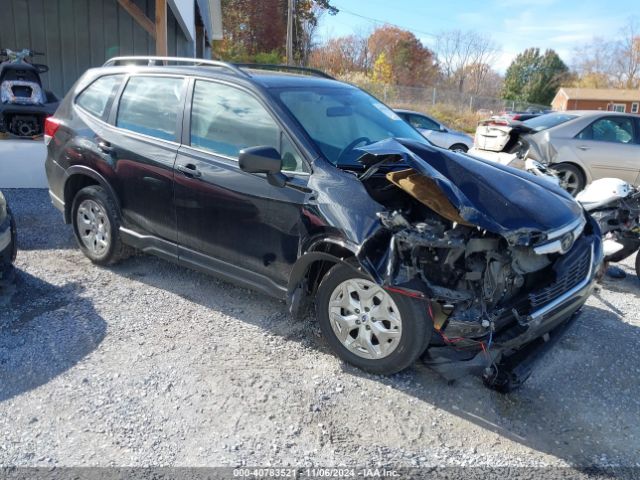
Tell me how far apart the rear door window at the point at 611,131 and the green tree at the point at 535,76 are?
167 feet

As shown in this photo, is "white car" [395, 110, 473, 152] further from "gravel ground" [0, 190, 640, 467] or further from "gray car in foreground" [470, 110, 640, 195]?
"gravel ground" [0, 190, 640, 467]

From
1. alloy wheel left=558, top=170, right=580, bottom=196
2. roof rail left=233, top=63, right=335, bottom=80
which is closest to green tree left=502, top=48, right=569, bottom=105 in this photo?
alloy wheel left=558, top=170, right=580, bottom=196

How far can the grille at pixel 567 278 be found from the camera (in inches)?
125

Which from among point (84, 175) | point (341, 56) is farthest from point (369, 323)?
point (341, 56)

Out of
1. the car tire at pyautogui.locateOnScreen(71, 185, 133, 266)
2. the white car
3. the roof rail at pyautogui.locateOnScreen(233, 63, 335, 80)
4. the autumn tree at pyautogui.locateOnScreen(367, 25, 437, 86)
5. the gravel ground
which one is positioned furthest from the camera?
the autumn tree at pyautogui.locateOnScreen(367, 25, 437, 86)

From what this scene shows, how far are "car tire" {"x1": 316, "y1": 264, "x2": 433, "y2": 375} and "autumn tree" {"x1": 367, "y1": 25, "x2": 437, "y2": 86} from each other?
161 feet

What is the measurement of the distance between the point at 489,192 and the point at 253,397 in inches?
73.3

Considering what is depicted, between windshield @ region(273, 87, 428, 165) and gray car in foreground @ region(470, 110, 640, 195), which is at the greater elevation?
windshield @ region(273, 87, 428, 165)

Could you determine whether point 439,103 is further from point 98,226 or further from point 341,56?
point 98,226

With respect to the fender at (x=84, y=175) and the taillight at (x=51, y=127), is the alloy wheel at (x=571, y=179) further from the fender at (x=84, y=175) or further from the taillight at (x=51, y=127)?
the taillight at (x=51, y=127)

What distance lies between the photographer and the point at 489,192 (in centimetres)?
325

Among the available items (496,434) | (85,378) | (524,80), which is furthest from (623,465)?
(524,80)

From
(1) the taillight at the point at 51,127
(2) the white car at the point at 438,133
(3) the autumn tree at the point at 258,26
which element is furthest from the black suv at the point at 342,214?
(3) the autumn tree at the point at 258,26

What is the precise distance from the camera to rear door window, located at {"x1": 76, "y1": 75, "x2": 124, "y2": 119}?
16.3ft
